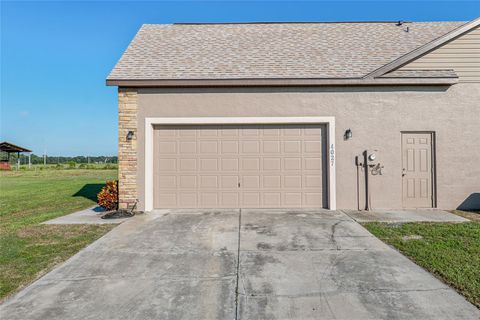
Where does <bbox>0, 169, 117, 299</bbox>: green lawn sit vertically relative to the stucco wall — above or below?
below

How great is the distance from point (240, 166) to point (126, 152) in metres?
3.31

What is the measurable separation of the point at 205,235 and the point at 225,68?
511 centimetres

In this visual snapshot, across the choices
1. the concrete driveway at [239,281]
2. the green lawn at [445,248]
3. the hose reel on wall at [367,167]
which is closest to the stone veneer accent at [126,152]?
the concrete driveway at [239,281]

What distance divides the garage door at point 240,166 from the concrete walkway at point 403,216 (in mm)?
1155

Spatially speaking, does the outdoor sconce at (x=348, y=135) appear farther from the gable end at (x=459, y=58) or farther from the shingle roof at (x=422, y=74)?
the gable end at (x=459, y=58)

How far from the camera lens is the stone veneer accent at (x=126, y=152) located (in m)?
7.67

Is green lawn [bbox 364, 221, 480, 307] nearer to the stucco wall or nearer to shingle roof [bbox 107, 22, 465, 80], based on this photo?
the stucco wall

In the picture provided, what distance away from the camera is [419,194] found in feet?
25.7

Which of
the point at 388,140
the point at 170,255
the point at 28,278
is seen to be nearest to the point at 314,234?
the point at 170,255

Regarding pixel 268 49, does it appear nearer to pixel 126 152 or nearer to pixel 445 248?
pixel 126 152

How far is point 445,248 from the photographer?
4.57 meters

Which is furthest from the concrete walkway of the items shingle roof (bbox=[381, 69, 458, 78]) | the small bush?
the small bush

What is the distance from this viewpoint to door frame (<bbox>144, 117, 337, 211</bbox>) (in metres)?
7.74

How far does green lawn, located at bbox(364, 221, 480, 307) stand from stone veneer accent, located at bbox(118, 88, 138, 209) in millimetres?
6239
